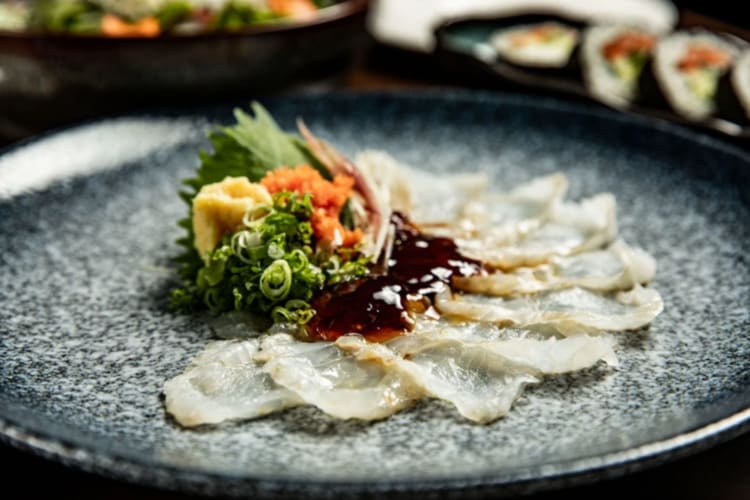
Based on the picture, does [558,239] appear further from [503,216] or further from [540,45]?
[540,45]

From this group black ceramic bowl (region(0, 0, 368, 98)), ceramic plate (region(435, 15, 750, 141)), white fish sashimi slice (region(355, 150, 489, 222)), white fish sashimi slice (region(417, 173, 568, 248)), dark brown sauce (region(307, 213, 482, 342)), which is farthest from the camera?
ceramic plate (region(435, 15, 750, 141))

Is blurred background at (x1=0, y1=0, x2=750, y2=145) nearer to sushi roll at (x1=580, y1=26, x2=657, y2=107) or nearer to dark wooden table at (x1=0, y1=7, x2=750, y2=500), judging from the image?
sushi roll at (x1=580, y1=26, x2=657, y2=107)

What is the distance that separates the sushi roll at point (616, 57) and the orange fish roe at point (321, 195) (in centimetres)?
227

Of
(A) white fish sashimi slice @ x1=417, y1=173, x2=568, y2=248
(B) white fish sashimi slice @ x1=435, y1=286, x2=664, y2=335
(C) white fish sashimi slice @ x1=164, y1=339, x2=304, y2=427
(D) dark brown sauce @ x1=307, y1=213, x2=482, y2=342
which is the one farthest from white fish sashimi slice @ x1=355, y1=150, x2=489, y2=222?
(C) white fish sashimi slice @ x1=164, y1=339, x2=304, y2=427

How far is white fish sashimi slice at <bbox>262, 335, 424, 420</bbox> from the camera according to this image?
2.20 meters

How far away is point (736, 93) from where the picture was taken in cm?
427

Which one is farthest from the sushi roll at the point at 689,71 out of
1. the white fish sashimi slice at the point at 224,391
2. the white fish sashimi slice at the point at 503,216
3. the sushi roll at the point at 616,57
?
the white fish sashimi slice at the point at 224,391

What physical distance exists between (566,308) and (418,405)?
2.12ft

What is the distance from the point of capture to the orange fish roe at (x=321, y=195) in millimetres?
2723

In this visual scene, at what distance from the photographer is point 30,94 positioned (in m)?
4.12

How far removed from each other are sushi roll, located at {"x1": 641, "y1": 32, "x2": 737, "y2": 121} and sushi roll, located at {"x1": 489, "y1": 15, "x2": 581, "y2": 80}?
42 centimetres

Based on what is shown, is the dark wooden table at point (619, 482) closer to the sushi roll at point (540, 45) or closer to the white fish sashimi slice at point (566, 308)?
the white fish sashimi slice at point (566, 308)

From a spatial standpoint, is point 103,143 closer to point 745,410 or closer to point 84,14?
point 84,14

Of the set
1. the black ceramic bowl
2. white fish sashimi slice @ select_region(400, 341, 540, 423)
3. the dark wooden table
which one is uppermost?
the black ceramic bowl
